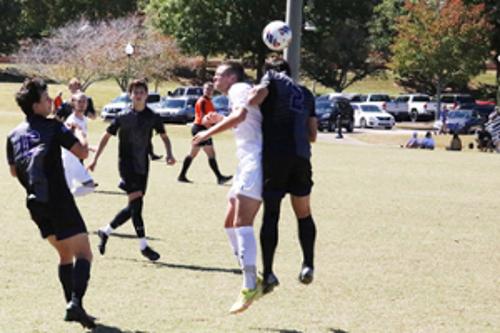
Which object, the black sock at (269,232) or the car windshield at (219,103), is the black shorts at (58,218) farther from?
the car windshield at (219,103)

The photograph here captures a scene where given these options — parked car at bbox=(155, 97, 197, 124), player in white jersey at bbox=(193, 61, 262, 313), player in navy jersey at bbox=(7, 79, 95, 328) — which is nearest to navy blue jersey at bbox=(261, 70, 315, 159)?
player in white jersey at bbox=(193, 61, 262, 313)

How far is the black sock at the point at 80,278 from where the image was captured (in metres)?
7.02

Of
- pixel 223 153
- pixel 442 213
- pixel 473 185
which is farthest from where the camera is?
pixel 223 153

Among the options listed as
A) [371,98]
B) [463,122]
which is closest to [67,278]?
[463,122]

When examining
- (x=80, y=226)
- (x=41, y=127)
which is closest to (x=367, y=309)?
(x=80, y=226)

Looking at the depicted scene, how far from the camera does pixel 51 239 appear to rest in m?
7.07

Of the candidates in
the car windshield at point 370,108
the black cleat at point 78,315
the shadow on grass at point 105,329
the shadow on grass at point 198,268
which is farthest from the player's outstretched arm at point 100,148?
the car windshield at point 370,108

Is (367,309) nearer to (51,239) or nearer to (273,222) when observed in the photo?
(273,222)

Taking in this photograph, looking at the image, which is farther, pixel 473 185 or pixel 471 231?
pixel 473 185

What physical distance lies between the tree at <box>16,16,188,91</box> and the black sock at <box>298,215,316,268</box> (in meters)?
51.1

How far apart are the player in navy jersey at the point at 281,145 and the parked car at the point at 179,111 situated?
41.5 metres

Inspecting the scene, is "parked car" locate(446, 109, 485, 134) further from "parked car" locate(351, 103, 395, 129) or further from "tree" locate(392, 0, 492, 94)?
"tree" locate(392, 0, 492, 94)

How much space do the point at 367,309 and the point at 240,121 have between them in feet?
6.20

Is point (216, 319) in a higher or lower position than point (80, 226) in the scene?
lower
